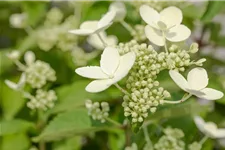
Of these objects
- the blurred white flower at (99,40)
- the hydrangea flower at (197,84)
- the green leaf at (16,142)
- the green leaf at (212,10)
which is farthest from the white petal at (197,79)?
the green leaf at (16,142)

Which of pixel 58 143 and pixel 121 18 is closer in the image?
pixel 121 18

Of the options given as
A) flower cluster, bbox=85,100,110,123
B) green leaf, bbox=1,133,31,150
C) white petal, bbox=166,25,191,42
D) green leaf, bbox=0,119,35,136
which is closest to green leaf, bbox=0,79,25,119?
green leaf, bbox=1,133,31,150

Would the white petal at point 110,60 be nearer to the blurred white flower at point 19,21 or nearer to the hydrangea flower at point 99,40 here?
the hydrangea flower at point 99,40

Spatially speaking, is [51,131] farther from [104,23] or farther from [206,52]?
[206,52]

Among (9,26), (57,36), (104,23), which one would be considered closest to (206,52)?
(57,36)

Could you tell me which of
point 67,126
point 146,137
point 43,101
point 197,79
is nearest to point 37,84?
point 43,101

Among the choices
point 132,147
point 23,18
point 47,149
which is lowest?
point 47,149
